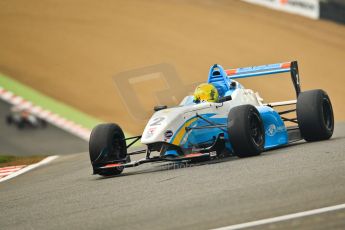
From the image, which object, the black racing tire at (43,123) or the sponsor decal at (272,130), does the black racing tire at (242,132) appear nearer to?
the sponsor decal at (272,130)

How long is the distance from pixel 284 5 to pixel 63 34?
13.5 metres

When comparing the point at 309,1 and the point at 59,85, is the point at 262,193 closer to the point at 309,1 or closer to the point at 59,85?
the point at 59,85

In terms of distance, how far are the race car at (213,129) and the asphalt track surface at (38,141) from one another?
7.46 metres

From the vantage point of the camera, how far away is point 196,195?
790 centimetres

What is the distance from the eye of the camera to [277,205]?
6.81m

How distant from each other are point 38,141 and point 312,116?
9658mm

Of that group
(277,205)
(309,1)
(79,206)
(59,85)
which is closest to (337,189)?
(277,205)

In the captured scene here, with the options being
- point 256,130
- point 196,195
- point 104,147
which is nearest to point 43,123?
point 104,147

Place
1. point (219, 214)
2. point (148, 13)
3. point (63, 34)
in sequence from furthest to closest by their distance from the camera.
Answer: point (148, 13), point (63, 34), point (219, 214)

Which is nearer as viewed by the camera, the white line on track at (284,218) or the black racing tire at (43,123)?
the white line on track at (284,218)

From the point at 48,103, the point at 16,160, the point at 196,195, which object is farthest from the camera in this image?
the point at 48,103

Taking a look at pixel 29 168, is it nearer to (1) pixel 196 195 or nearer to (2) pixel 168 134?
(2) pixel 168 134

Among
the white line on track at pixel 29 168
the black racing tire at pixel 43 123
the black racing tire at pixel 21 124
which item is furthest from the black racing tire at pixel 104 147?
the black racing tire at pixel 21 124

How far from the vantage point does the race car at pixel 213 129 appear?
10.5m
